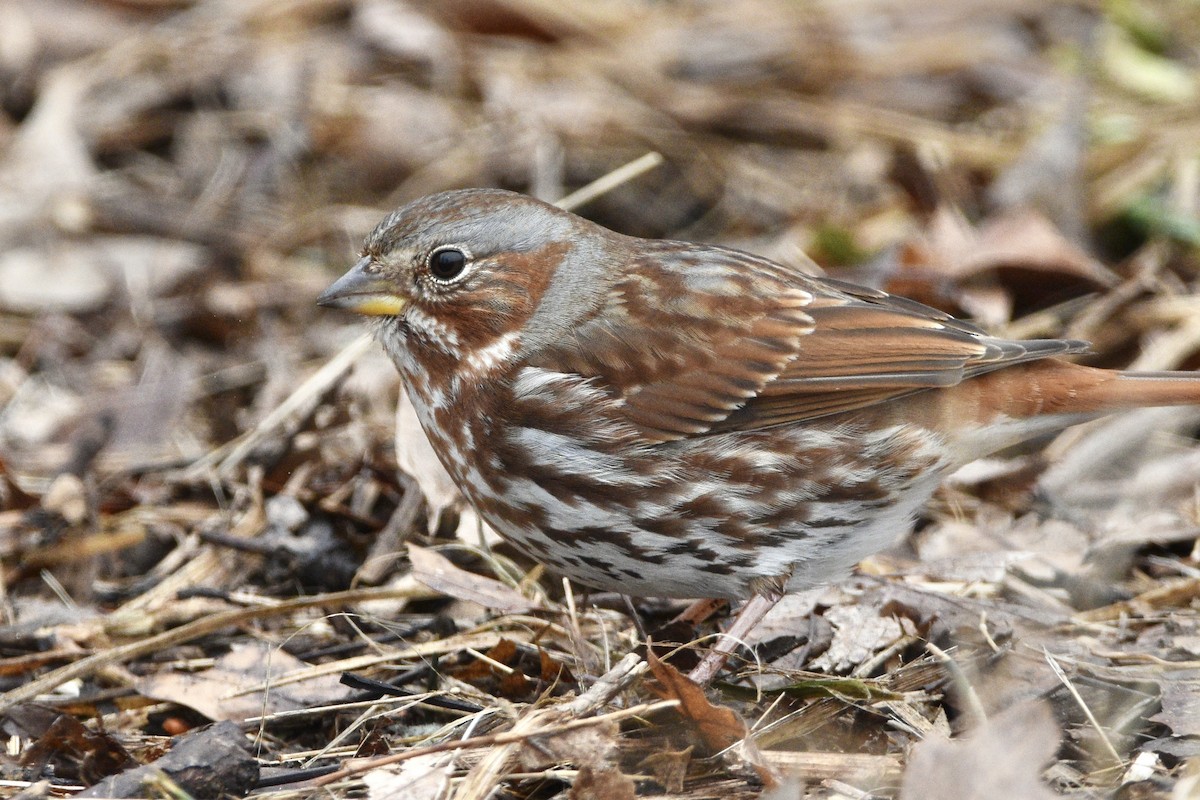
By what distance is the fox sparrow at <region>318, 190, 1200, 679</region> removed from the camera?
382 centimetres

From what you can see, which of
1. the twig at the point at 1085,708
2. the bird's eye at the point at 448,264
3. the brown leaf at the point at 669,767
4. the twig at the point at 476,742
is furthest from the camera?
the bird's eye at the point at 448,264

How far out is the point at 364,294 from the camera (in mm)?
4062

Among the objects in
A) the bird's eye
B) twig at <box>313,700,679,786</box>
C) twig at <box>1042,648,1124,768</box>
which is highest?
the bird's eye

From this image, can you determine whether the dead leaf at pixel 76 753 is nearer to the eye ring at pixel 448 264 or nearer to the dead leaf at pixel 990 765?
the eye ring at pixel 448 264

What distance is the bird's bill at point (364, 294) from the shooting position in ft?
13.3

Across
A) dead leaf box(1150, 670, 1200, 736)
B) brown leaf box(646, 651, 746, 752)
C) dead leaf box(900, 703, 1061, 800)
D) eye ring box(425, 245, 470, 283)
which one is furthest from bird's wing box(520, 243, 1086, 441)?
dead leaf box(900, 703, 1061, 800)

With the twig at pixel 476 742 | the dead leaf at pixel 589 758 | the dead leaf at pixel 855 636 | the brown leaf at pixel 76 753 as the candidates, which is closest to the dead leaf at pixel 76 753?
the brown leaf at pixel 76 753

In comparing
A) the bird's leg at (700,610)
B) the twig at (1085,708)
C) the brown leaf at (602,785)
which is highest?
the brown leaf at (602,785)

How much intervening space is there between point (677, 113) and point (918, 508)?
3.93 m

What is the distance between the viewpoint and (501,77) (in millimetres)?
7703

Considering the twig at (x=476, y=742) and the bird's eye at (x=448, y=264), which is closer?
the twig at (x=476, y=742)

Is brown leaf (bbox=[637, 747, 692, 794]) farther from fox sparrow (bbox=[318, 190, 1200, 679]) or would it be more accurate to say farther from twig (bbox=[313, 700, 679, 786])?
fox sparrow (bbox=[318, 190, 1200, 679])

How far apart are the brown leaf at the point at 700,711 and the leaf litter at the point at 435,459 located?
0.02 metres

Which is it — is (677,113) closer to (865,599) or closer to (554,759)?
(865,599)
